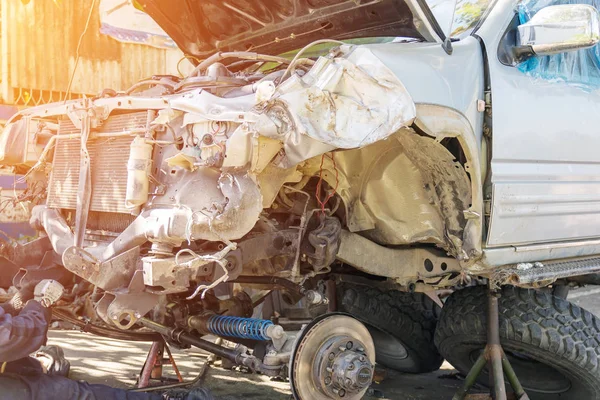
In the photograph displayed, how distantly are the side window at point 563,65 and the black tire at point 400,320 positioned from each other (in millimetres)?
1808

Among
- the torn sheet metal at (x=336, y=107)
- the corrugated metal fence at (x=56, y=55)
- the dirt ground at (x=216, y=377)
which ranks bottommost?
the dirt ground at (x=216, y=377)

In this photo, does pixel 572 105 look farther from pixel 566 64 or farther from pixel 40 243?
pixel 40 243

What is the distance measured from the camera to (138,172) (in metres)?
2.55

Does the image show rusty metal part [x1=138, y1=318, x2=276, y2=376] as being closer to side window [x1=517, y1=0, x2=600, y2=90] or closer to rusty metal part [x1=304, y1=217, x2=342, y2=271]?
rusty metal part [x1=304, y1=217, x2=342, y2=271]

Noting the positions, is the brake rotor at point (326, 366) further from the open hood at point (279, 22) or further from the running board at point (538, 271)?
the open hood at point (279, 22)

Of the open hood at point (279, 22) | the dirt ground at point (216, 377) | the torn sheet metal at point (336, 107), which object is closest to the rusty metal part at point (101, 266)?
the torn sheet metal at point (336, 107)

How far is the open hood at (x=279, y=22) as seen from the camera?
299 centimetres

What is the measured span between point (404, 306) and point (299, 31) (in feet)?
6.48

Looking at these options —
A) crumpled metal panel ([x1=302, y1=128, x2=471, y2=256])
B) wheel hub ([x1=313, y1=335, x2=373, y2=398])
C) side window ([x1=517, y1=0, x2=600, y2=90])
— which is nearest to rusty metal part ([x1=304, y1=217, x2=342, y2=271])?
crumpled metal panel ([x1=302, y1=128, x2=471, y2=256])

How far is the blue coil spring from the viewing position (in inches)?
114

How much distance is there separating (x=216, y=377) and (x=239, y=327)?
1.38 meters

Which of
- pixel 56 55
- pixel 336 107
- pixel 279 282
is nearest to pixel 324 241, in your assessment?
pixel 279 282

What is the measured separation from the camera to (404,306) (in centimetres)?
427

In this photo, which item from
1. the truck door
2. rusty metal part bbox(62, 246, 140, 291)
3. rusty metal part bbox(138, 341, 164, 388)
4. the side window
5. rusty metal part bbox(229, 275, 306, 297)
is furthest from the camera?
rusty metal part bbox(138, 341, 164, 388)
